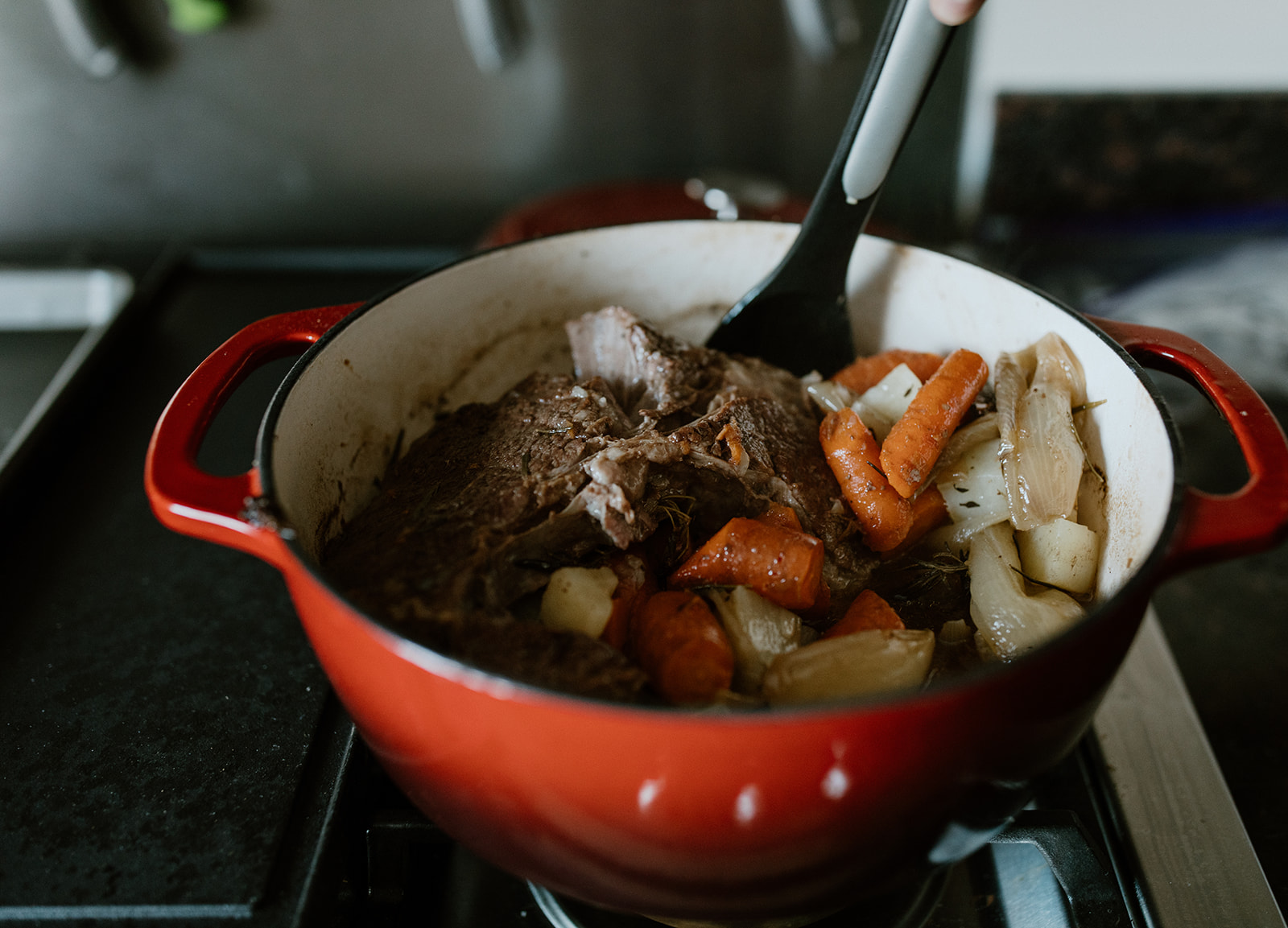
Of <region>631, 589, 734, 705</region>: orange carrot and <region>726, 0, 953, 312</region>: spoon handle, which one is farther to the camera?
<region>726, 0, 953, 312</region>: spoon handle

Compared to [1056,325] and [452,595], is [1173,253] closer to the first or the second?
[1056,325]

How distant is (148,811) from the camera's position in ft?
2.71

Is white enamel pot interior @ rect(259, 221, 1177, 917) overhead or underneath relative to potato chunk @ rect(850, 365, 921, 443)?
overhead

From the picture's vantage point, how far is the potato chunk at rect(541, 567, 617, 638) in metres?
0.82

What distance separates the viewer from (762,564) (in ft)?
2.86

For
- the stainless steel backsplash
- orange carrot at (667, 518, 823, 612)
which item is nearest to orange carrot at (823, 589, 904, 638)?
orange carrot at (667, 518, 823, 612)

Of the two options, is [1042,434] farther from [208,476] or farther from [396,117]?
[396,117]

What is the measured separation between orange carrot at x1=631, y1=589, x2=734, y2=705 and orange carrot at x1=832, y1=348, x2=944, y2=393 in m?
0.46

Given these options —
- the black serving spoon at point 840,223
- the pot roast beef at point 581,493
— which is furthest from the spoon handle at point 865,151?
the pot roast beef at point 581,493

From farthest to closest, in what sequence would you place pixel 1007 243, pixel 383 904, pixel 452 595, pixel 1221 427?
pixel 1007 243 < pixel 1221 427 < pixel 383 904 < pixel 452 595

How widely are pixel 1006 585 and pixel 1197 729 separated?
0.36 meters

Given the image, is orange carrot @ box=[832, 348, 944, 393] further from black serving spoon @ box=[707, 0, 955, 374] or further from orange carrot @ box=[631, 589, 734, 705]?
orange carrot @ box=[631, 589, 734, 705]

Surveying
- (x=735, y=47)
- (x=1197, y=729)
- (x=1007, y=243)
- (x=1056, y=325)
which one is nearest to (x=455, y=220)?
(x=735, y=47)

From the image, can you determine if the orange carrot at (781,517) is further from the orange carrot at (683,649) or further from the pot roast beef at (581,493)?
the orange carrot at (683,649)
